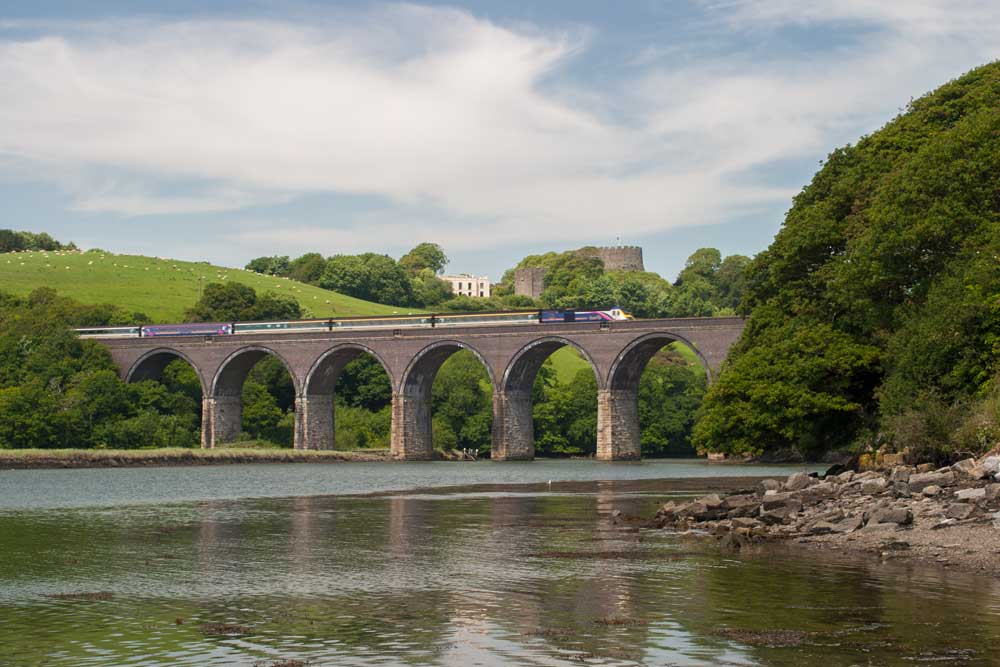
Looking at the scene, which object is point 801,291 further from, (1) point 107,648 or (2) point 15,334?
(2) point 15,334

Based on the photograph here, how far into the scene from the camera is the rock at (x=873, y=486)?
32438mm

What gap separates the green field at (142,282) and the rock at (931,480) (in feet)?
365

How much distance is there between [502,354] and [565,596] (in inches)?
2790

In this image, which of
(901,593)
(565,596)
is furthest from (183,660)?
(901,593)

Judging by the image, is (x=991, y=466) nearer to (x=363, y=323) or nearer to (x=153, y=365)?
(x=363, y=323)

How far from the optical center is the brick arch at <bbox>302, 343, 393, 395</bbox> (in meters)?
98.7

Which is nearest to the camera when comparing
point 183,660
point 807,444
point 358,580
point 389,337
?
point 183,660

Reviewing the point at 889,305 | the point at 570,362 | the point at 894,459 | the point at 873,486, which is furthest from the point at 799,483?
the point at 570,362

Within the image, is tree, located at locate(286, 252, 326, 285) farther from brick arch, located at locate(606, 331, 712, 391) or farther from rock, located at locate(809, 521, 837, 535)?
rock, located at locate(809, 521, 837, 535)

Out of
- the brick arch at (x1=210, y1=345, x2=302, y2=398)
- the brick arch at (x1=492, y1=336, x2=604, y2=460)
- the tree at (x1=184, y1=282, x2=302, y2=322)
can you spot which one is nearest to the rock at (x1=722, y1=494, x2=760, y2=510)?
the brick arch at (x1=492, y1=336, x2=604, y2=460)

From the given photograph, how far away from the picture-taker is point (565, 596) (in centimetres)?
2214

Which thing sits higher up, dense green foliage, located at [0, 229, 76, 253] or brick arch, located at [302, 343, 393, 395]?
dense green foliage, located at [0, 229, 76, 253]

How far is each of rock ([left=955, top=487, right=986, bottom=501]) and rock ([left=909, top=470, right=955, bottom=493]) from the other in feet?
5.74

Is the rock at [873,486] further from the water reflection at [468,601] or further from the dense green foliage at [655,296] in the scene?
the dense green foliage at [655,296]
